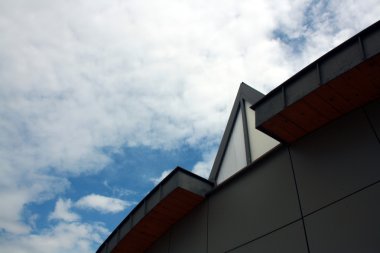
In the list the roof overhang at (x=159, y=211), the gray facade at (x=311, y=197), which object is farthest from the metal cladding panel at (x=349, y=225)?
the roof overhang at (x=159, y=211)

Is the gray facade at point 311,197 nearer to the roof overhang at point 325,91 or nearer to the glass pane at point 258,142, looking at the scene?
the roof overhang at point 325,91

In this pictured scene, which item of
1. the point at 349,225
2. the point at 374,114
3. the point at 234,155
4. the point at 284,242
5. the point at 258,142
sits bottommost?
the point at 349,225

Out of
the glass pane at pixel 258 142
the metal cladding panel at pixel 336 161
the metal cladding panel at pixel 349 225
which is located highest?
the glass pane at pixel 258 142

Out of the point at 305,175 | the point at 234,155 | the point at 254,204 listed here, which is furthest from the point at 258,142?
the point at 305,175

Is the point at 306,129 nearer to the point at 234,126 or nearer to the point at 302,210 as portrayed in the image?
the point at 302,210

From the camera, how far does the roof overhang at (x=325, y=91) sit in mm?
7723

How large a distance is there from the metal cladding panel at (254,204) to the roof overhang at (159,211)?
0.91m

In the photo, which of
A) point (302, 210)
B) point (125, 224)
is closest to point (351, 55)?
point (302, 210)

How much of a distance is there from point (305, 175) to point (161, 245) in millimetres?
7083

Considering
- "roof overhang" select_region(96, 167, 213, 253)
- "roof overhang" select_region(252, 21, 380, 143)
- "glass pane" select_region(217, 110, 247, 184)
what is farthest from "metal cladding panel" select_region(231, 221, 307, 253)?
"roof overhang" select_region(96, 167, 213, 253)

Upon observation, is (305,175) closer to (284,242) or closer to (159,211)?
(284,242)

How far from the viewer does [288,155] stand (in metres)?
9.75

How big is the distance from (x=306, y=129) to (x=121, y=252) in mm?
9570

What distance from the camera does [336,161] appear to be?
848cm
